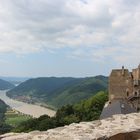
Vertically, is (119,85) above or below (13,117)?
above

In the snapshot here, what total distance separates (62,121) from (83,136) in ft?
144

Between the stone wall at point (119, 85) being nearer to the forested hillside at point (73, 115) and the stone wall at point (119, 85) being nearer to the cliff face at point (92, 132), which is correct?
the forested hillside at point (73, 115)

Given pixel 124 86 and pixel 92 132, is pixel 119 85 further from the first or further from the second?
pixel 92 132

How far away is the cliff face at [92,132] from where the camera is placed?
6.04 meters

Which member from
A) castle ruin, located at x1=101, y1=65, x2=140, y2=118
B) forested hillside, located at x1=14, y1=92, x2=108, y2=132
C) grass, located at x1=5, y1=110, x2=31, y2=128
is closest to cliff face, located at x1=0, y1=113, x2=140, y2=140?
forested hillside, located at x1=14, y1=92, x2=108, y2=132

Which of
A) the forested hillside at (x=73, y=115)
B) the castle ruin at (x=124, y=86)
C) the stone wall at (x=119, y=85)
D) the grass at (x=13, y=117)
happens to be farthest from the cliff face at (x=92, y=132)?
the grass at (x=13, y=117)

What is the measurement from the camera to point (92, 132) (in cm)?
625

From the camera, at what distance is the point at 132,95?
5084cm

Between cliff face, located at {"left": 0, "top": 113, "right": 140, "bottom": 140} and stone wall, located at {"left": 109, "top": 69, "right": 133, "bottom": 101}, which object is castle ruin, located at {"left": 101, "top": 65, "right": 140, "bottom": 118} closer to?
stone wall, located at {"left": 109, "top": 69, "right": 133, "bottom": 101}

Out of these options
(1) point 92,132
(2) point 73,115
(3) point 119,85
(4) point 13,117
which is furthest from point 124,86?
(4) point 13,117

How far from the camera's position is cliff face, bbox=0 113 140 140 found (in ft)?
Result: 19.8

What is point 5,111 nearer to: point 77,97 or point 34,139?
point 77,97

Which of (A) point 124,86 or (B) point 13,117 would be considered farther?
(B) point 13,117

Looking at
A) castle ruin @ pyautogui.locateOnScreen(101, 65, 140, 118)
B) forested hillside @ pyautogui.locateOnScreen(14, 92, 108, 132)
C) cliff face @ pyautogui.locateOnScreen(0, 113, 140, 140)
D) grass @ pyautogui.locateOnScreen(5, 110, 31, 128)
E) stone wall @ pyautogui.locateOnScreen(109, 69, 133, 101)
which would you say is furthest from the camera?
grass @ pyautogui.locateOnScreen(5, 110, 31, 128)
